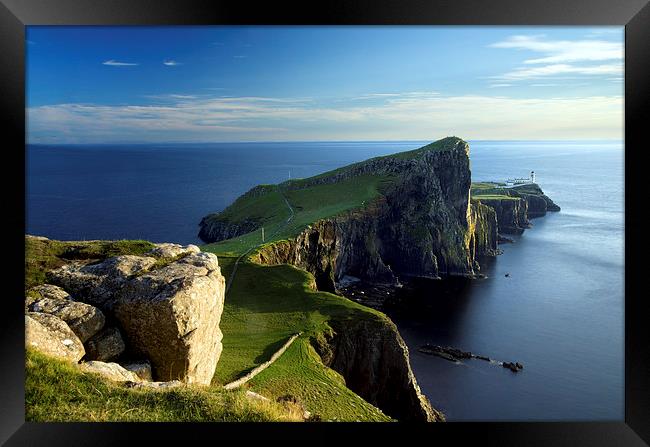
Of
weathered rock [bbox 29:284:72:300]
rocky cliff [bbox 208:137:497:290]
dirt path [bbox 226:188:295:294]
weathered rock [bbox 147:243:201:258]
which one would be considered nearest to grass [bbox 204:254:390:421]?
Result: dirt path [bbox 226:188:295:294]

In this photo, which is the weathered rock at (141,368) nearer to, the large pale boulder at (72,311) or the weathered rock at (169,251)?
the large pale boulder at (72,311)

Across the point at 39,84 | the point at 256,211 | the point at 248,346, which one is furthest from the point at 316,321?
the point at 256,211

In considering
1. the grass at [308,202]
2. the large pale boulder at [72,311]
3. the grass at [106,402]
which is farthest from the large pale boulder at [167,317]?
the grass at [308,202]

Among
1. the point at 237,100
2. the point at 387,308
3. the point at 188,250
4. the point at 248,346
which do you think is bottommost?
the point at 387,308

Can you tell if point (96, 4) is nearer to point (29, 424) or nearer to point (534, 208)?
point (29, 424)

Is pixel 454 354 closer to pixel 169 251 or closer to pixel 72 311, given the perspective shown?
pixel 169 251

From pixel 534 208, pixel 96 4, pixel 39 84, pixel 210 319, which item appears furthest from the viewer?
pixel 534 208

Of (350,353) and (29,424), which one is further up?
(29,424)

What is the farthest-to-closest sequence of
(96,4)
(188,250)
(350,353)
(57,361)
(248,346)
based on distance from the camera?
(350,353) → (248,346) → (188,250) → (96,4) → (57,361)
